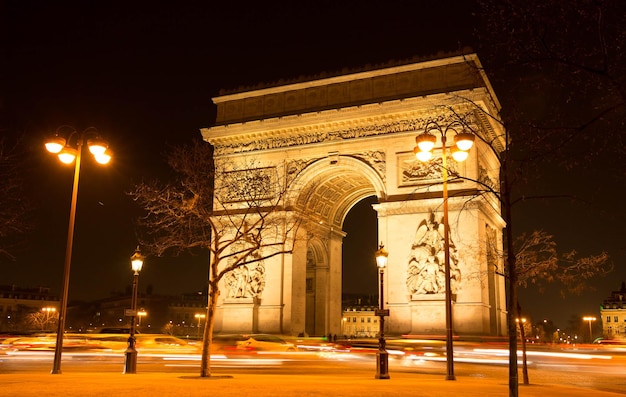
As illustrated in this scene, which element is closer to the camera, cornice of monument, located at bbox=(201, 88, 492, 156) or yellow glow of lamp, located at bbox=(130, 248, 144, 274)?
yellow glow of lamp, located at bbox=(130, 248, 144, 274)

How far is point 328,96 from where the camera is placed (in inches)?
1425

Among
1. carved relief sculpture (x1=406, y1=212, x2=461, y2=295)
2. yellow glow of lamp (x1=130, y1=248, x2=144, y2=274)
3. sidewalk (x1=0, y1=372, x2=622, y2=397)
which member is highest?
carved relief sculpture (x1=406, y1=212, x2=461, y2=295)

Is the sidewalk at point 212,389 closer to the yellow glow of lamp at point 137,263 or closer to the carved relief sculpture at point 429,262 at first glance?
the yellow glow of lamp at point 137,263

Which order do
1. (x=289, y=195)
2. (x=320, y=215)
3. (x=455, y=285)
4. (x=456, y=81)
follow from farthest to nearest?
(x=320, y=215) → (x=289, y=195) → (x=456, y=81) → (x=455, y=285)

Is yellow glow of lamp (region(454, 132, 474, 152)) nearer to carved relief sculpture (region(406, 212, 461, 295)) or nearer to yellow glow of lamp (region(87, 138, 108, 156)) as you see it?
yellow glow of lamp (region(87, 138, 108, 156))

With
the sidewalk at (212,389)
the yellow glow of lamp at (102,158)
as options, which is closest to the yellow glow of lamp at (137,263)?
the yellow glow of lamp at (102,158)

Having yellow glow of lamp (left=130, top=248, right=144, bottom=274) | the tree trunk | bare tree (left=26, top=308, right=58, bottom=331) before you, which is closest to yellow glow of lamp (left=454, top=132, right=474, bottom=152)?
the tree trunk

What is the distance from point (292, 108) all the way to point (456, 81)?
9.28 m

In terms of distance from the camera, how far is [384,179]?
3369cm

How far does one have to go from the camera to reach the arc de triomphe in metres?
30.8

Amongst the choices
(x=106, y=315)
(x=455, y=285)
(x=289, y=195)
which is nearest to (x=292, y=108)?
(x=289, y=195)

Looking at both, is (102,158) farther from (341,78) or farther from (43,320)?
(43,320)

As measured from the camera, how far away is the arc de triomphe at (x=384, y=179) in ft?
101

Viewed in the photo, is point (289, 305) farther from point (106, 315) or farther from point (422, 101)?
point (106, 315)
